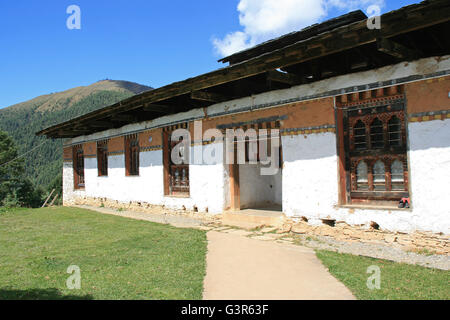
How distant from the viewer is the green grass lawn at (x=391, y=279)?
338 centimetres

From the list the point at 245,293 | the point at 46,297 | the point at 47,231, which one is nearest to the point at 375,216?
the point at 245,293

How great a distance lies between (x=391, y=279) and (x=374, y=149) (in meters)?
2.59

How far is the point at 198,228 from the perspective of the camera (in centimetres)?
766

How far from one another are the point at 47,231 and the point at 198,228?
3.46m

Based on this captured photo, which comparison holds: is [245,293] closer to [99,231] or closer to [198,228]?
[198,228]

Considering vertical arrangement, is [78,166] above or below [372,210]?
above

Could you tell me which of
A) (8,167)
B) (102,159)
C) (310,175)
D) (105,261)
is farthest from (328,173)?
(8,167)

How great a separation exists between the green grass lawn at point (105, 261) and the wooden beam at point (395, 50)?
3.76 m

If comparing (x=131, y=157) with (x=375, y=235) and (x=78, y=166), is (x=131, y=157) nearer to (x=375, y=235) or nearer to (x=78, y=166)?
(x=78, y=166)

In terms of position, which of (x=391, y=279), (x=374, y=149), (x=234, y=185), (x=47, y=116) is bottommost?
(x=391, y=279)

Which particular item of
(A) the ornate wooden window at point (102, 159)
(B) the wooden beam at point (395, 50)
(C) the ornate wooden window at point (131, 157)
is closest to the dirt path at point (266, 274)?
(B) the wooden beam at point (395, 50)

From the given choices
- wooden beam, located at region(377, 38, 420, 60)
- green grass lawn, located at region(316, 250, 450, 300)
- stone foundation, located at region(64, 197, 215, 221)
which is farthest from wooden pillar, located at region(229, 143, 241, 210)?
wooden beam, located at region(377, 38, 420, 60)

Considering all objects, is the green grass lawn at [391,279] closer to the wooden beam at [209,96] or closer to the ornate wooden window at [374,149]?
the ornate wooden window at [374,149]

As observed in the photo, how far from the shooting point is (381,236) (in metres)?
5.43
